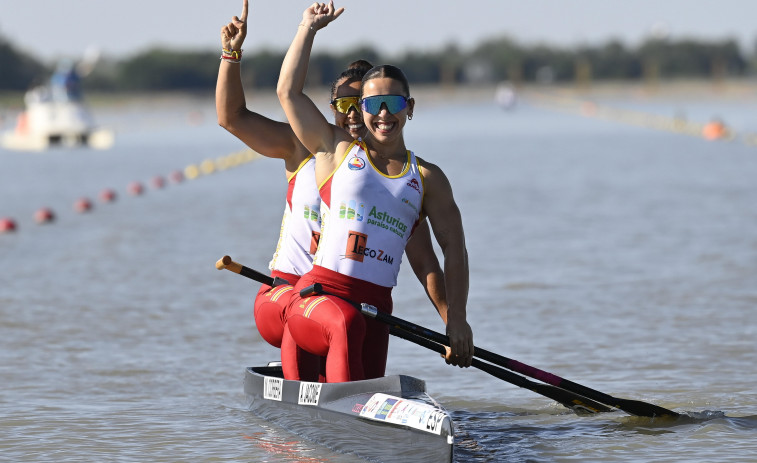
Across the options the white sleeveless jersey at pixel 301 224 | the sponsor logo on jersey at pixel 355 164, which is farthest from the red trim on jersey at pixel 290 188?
the sponsor logo on jersey at pixel 355 164

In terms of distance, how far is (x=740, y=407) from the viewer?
323 inches

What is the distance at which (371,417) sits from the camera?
6367 millimetres

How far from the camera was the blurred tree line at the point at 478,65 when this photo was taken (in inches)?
5536

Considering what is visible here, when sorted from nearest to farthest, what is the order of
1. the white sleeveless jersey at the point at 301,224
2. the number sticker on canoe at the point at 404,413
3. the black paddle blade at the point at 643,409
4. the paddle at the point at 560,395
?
the number sticker on canoe at the point at 404,413
the white sleeveless jersey at the point at 301,224
the paddle at the point at 560,395
the black paddle blade at the point at 643,409

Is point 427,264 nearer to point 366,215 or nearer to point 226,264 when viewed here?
point 366,215

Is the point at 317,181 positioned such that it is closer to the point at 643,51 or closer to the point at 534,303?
the point at 534,303

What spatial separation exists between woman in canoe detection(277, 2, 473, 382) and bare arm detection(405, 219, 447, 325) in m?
0.38

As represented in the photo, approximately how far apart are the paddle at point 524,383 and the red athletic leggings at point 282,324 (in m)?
0.56

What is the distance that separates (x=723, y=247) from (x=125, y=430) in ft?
35.8

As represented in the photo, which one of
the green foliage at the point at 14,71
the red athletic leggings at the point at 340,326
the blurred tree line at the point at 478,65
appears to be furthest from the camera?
the blurred tree line at the point at 478,65

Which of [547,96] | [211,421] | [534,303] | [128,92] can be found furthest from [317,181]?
[128,92]

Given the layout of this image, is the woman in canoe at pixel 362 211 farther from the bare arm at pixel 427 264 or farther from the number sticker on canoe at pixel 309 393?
the bare arm at pixel 427 264

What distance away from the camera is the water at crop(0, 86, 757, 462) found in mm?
7602

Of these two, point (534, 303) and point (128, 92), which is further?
point (128, 92)
